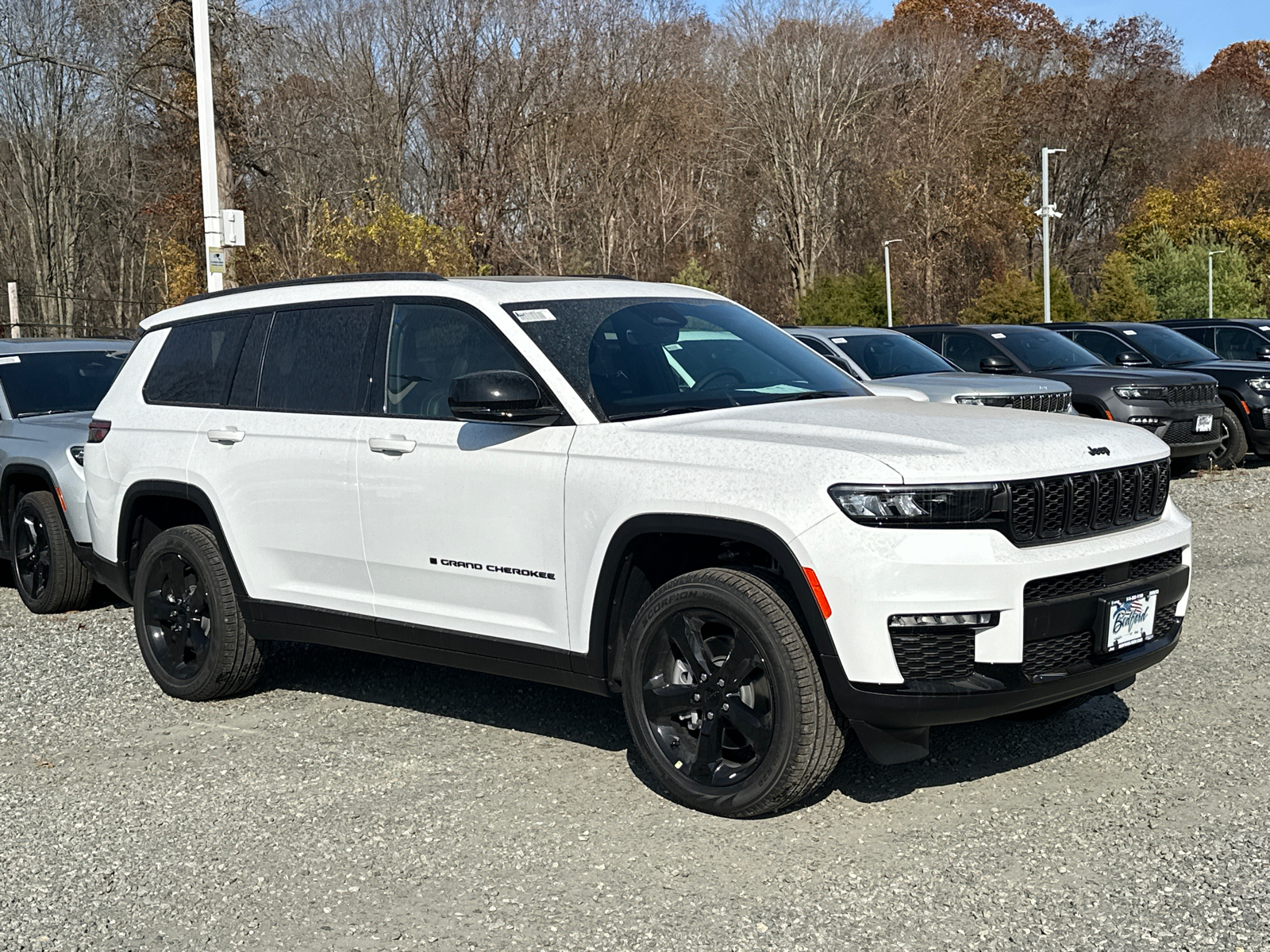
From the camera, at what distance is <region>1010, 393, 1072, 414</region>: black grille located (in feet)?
41.5

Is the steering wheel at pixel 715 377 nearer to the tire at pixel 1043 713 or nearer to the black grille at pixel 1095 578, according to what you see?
the black grille at pixel 1095 578

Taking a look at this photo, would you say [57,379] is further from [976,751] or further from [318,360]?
[976,751]

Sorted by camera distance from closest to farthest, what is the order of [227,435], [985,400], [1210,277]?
[227,435] → [985,400] → [1210,277]

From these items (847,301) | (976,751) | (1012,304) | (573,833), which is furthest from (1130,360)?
(847,301)

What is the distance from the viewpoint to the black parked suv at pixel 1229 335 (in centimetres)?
1975

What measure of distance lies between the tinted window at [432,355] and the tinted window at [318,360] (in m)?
0.16

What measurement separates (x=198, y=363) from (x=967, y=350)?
11.0 meters

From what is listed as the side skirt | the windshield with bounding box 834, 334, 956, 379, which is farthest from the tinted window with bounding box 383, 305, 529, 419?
the windshield with bounding box 834, 334, 956, 379

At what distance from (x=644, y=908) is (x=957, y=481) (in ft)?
5.21

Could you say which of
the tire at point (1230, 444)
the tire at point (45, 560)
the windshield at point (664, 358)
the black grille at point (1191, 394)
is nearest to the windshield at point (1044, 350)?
the black grille at point (1191, 394)

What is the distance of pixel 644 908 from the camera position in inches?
161

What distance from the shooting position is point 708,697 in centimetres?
475

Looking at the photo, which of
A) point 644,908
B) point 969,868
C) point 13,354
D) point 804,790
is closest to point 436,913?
point 644,908

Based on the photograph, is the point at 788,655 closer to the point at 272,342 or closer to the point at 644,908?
the point at 644,908
